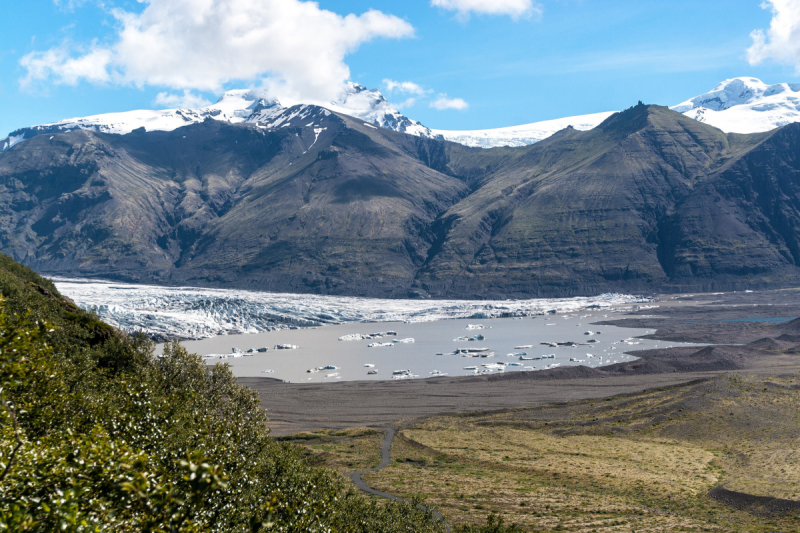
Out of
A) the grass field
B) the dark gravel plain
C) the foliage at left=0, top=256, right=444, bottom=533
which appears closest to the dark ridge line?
the grass field

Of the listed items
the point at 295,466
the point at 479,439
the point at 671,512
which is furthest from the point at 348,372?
the point at 295,466

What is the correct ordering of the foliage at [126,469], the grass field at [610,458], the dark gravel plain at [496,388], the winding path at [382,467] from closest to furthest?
the foliage at [126,469], the winding path at [382,467], the grass field at [610,458], the dark gravel plain at [496,388]

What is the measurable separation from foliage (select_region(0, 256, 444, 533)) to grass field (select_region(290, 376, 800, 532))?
71.3 feet

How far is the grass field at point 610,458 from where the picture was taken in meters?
47.9

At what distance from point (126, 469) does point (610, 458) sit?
69372mm

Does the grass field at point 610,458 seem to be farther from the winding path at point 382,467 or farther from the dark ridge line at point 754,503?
the winding path at point 382,467

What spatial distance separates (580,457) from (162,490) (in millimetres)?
67795

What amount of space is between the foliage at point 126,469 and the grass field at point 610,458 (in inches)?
855

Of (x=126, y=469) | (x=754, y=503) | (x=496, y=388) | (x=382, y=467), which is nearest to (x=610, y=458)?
(x=754, y=503)

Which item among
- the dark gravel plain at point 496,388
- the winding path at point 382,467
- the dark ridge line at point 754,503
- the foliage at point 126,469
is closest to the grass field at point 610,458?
the dark ridge line at point 754,503

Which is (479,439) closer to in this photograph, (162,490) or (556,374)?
(556,374)

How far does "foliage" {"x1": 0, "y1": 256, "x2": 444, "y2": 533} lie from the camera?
9797 millimetres

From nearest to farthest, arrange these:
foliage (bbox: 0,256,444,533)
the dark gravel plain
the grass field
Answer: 1. foliage (bbox: 0,256,444,533)
2. the grass field
3. the dark gravel plain

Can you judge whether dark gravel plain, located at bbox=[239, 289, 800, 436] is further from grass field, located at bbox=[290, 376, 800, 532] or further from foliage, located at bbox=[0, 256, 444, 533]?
foliage, located at bbox=[0, 256, 444, 533]
